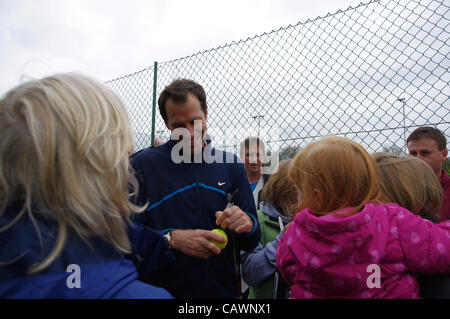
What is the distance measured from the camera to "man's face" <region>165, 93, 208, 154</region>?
1.56m

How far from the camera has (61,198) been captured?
61cm

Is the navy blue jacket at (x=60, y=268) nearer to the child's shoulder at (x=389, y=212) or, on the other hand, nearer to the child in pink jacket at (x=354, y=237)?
the child in pink jacket at (x=354, y=237)

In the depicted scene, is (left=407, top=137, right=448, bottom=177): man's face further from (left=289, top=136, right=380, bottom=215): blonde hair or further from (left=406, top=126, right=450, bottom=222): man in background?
(left=289, top=136, right=380, bottom=215): blonde hair

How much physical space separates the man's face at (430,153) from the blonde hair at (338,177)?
174 centimetres

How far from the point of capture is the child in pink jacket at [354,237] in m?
0.95

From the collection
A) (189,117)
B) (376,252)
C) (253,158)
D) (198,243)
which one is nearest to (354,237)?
(376,252)

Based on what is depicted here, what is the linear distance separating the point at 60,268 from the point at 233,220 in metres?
0.82

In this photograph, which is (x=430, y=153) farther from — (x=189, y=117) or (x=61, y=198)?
(x=61, y=198)

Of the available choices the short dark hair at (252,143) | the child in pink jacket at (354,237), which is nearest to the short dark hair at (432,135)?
the short dark hair at (252,143)

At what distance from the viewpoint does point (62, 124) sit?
0.63 m
